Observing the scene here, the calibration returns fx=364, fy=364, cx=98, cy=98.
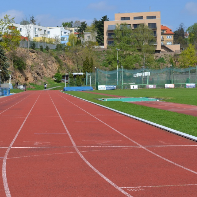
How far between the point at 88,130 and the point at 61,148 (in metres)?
3.67

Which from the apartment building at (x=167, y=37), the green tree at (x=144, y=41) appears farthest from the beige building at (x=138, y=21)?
the apartment building at (x=167, y=37)

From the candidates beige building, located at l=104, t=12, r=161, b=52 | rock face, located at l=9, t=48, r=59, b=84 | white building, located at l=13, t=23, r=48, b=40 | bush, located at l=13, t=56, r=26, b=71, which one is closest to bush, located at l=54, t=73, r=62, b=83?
rock face, located at l=9, t=48, r=59, b=84

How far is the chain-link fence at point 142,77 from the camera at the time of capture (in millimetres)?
66312

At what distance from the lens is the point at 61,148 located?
31.9 feet

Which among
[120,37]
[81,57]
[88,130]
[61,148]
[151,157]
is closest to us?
[151,157]

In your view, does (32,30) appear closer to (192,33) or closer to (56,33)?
(56,33)

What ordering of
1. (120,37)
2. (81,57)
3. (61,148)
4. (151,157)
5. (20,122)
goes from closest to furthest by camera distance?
(151,157) < (61,148) < (20,122) < (120,37) < (81,57)

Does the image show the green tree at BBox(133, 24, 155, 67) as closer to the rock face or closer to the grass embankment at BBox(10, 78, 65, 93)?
the grass embankment at BBox(10, 78, 65, 93)

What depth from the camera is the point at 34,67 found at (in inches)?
3551

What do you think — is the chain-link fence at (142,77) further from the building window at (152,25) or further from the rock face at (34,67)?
the building window at (152,25)

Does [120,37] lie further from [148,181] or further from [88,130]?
[148,181]

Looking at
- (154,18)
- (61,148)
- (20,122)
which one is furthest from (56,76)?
(61,148)

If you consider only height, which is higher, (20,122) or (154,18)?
(154,18)

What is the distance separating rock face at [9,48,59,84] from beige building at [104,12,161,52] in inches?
773
